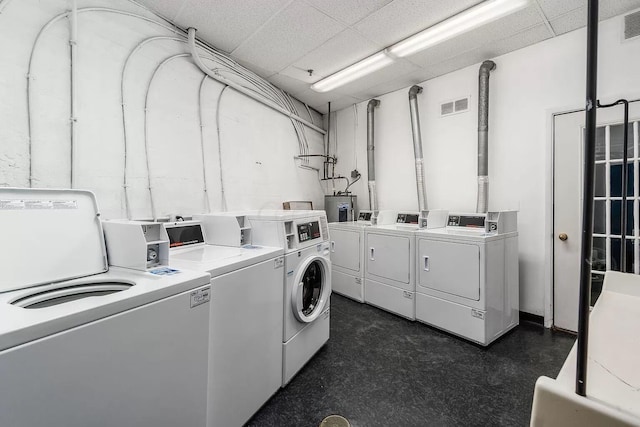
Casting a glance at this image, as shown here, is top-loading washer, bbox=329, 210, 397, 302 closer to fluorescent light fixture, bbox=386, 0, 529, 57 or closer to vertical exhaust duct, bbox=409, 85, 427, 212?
vertical exhaust duct, bbox=409, 85, 427, 212

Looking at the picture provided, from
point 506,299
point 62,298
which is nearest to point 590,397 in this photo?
point 62,298

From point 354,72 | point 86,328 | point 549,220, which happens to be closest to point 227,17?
point 354,72

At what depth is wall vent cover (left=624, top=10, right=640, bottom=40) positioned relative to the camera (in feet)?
7.48

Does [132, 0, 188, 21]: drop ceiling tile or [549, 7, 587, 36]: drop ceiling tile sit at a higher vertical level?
[132, 0, 188, 21]: drop ceiling tile

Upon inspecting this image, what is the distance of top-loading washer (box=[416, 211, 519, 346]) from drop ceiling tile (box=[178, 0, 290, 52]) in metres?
2.48

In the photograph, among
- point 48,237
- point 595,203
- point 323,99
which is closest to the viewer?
point 48,237

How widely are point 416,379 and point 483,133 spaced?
2.54 meters

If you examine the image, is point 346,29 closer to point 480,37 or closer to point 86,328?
point 480,37

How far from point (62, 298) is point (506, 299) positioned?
3.29m

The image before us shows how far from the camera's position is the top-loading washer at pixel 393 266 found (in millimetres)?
2898

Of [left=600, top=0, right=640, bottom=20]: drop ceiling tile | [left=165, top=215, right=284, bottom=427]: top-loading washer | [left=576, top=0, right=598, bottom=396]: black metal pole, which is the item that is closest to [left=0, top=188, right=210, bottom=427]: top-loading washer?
[left=165, top=215, right=284, bottom=427]: top-loading washer

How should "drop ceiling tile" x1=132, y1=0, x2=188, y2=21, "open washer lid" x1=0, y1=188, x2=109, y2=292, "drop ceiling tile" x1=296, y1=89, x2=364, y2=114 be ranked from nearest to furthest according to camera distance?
"open washer lid" x1=0, y1=188, x2=109, y2=292 → "drop ceiling tile" x1=132, y1=0, x2=188, y2=21 → "drop ceiling tile" x1=296, y1=89, x2=364, y2=114

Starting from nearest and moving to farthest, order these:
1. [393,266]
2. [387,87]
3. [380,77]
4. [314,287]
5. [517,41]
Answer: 1. [314,287]
2. [517,41]
3. [393,266]
4. [380,77]
5. [387,87]

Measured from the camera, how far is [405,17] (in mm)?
2365
